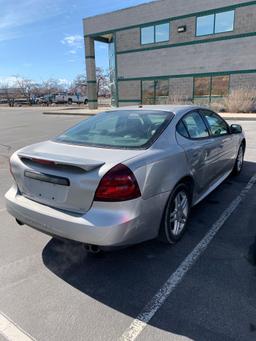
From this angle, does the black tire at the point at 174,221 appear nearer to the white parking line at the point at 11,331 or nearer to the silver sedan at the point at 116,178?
the silver sedan at the point at 116,178

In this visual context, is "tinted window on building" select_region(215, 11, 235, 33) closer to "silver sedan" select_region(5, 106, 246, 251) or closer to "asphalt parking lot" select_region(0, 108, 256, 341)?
"silver sedan" select_region(5, 106, 246, 251)

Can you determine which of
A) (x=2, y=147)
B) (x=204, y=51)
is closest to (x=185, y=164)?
(x=2, y=147)

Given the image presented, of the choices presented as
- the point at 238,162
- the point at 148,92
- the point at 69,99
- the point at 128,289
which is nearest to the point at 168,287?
Answer: the point at 128,289

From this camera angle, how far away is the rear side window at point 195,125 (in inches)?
142

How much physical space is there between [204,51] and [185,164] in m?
21.1

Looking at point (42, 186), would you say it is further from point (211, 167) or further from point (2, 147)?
point (2, 147)

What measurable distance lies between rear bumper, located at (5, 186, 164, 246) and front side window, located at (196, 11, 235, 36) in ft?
71.6

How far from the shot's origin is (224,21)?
2059 cm

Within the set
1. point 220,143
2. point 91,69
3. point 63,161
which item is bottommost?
point 220,143

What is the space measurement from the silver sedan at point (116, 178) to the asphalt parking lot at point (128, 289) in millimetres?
398

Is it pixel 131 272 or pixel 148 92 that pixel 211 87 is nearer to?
pixel 148 92

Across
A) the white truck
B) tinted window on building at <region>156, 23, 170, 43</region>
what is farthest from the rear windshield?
the white truck

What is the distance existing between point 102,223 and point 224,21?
22.4m

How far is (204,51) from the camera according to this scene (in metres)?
21.7
